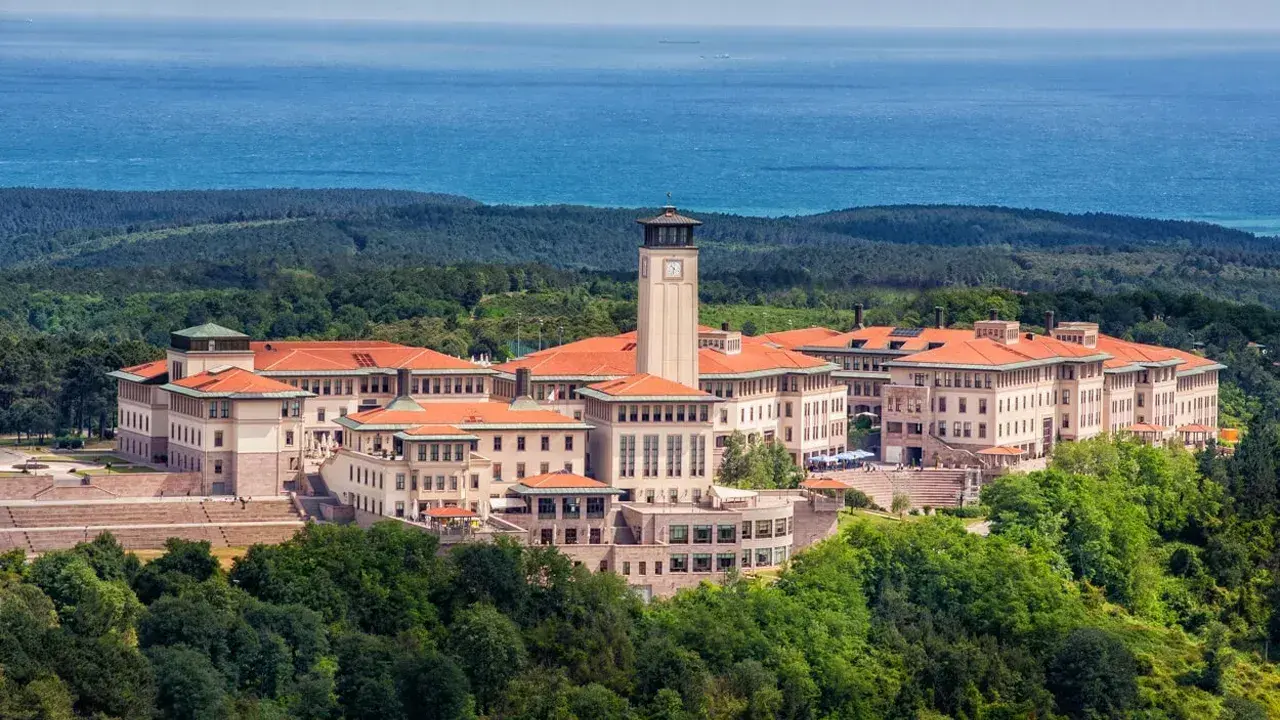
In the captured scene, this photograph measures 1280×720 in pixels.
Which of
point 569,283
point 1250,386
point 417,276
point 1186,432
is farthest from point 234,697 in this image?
point 569,283

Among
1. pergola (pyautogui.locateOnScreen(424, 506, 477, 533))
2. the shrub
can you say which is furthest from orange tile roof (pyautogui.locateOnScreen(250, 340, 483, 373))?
A: the shrub

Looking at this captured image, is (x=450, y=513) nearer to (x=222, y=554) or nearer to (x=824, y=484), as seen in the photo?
(x=222, y=554)

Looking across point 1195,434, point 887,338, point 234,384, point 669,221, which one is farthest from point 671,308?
point 1195,434

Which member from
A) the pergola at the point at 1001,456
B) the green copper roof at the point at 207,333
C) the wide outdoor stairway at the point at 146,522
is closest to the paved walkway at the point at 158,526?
the wide outdoor stairway at the point at 146,522

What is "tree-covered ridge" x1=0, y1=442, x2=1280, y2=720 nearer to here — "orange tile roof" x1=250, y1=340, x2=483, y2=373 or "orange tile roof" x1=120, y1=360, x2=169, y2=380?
"orange tile roof" x1=250, y1=340, x2=483, y2=373

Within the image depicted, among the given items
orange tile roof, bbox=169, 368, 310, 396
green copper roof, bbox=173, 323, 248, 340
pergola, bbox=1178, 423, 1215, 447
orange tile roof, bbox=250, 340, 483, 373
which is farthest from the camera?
pergola, bbox=1178, 423, 1215, 447
